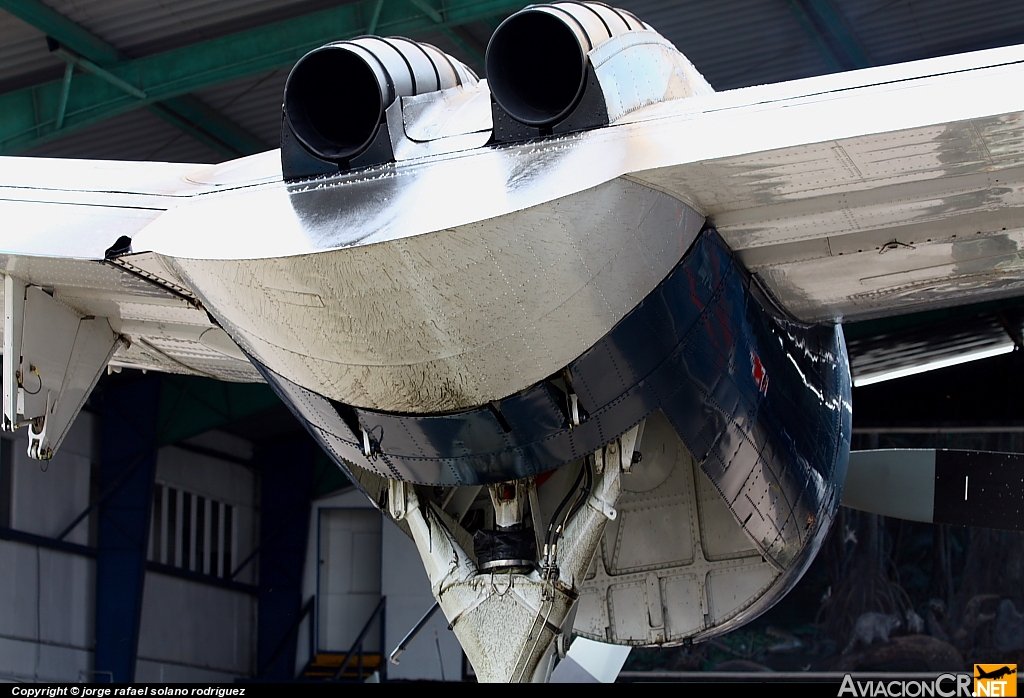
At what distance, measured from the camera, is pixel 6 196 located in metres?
6.38

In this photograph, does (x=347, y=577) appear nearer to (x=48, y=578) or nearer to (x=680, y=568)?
(x=48, y=578)

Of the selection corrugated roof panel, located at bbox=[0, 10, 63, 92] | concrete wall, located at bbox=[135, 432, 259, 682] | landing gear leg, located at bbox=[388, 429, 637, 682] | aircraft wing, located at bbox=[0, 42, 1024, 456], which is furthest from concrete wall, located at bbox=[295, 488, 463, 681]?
aircraft wing, located at bbox=[0, 42, 1024, 456]

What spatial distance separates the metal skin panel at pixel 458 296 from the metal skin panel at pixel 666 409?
0.17m

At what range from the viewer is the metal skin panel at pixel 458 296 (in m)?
4.75

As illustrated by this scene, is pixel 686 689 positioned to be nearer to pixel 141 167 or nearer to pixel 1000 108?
pixel 1000 108

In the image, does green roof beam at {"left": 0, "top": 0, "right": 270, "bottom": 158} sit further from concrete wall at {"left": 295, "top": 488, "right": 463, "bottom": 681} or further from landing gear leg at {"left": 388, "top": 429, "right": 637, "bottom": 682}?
concrete wall at {"left": 295, "top": 488, "right": 463, "bottom": 681}

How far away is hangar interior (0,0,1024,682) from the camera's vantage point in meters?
14.5

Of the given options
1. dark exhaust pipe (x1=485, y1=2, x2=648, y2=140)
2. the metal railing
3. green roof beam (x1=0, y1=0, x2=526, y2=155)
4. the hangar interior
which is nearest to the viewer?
dark exhaust pipe (x1=485, y1=2, x2=648, y2=140)

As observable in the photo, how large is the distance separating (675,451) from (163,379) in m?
18.1

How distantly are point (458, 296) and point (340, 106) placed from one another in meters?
1.42

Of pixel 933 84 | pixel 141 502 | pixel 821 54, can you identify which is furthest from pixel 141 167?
pixel 141 502

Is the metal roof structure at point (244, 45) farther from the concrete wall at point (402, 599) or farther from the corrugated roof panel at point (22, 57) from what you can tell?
the concrete wall at point (402, 599)

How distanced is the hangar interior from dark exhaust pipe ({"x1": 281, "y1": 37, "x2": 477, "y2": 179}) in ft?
8.78

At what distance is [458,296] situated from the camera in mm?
4898
